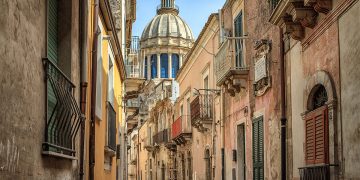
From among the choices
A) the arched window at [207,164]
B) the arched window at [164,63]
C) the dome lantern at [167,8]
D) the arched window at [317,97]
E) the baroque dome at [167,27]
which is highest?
the dome lantern at [167,8]

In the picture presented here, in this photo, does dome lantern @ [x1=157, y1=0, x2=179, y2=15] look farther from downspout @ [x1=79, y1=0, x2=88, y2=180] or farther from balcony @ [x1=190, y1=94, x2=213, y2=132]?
downspout @ [x1=79, y1=0, x2=88, y2=180]

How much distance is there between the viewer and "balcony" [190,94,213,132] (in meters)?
20.8

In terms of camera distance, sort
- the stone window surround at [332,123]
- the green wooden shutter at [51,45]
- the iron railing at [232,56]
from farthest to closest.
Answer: the iron railing at [232,56], the stone window surround at [332,123], the green wooden shutter at [51,45]

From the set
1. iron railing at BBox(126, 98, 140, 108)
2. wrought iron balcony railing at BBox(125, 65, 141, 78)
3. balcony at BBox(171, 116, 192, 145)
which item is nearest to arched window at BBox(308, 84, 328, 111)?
wrought iron balcony railing at BBox(125, 65, 141, 78)

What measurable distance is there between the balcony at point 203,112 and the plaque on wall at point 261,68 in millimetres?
6107

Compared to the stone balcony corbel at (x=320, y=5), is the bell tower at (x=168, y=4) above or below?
above

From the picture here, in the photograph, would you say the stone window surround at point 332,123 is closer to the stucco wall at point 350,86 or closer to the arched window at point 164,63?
the stucco wall at point 350,86

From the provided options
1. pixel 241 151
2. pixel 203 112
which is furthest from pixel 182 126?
pixel 241 151

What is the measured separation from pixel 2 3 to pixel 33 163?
58.4 inches

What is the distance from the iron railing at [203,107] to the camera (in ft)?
68.2

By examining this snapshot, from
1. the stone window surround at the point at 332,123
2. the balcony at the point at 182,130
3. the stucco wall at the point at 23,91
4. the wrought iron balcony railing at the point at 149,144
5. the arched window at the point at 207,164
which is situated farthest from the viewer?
the wrought iron balcony railing at the point at 149,144

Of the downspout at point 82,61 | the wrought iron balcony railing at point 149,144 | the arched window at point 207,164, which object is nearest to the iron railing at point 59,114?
the downspout at point 82,61

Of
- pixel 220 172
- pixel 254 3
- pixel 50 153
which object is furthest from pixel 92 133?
pixel 220 172

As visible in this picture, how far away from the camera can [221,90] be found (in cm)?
1898
